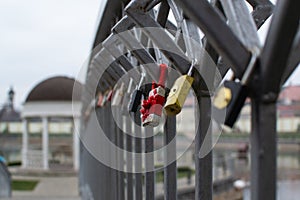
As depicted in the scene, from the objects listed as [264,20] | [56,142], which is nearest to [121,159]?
[264,20]

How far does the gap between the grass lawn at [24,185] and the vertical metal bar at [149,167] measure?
1121 centimetres

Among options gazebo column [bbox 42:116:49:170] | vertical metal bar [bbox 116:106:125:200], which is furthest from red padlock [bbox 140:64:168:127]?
gazebo column [bbox 42:116:49:170]

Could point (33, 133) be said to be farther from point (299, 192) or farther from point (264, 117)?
point (264, 117)

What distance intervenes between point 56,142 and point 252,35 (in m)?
21.0

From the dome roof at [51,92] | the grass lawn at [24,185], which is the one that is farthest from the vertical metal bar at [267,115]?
the dome roof at [51,92]

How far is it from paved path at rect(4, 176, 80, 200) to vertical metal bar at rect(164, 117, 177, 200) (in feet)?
30.1

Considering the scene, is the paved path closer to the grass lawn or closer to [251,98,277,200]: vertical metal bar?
the grass lawn

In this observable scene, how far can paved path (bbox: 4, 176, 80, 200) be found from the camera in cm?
1080

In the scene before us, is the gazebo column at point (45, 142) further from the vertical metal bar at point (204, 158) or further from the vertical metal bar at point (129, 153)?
the vertical metal bar at point (204, 158)

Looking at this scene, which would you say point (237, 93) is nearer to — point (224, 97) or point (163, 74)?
point (224, 97)

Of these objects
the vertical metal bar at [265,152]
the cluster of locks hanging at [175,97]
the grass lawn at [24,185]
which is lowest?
the grass lawn at [24,185]

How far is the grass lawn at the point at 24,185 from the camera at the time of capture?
12.8 meters

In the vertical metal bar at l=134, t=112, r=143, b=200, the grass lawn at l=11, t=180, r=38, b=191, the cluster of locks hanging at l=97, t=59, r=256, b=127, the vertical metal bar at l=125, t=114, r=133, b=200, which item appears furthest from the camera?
the grass lawn at l=11, t=180, r=38, b=191

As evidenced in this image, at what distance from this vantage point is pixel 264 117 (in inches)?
30.4
